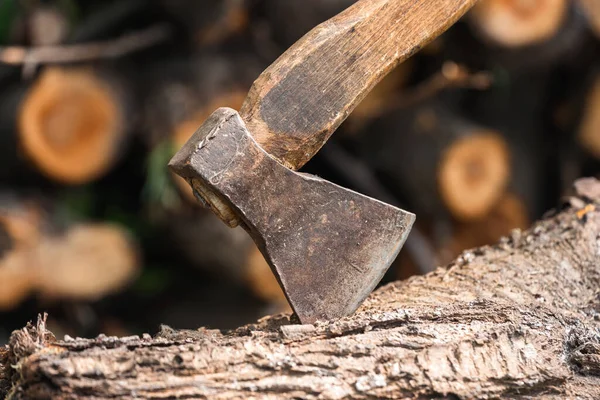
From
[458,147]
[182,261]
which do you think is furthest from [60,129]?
[458,147]

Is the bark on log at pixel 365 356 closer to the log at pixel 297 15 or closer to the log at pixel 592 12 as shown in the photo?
the log at pixel 297 15

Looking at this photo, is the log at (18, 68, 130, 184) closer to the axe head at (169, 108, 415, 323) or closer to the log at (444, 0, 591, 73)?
the log at (444, 0, 591, 73)

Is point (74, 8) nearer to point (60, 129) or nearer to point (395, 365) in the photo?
point (60, 129)

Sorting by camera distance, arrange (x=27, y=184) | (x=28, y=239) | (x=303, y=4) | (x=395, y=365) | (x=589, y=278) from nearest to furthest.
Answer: (x=395, y=365), (x=589, y=278), (x=303, y=4), (x=28, y=239), (x=27, y=184)

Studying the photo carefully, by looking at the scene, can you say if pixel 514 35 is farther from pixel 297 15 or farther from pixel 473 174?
pixel 297 15

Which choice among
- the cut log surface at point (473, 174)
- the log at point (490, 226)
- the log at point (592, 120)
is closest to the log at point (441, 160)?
the cut log surface at point (473, 174)

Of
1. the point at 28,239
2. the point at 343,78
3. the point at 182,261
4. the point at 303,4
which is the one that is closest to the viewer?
the point at 343,78
